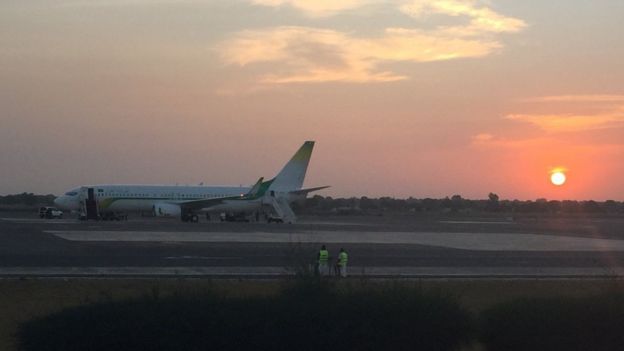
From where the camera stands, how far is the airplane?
79.4 m

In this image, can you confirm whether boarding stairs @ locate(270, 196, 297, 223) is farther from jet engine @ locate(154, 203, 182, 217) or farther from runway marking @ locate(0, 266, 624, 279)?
runway marking @ locate(0, 266, 624, 279)

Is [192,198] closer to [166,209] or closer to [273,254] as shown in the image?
[166,209]

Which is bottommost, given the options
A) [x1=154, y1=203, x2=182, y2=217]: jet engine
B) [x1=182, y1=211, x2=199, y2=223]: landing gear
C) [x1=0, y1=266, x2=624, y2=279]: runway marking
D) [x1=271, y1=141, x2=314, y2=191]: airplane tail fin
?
[x1=0, y1=266, x2=624, y2=279]: runway marking

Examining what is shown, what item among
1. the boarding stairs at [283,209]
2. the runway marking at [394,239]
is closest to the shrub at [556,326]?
the runway marking at [394,239]

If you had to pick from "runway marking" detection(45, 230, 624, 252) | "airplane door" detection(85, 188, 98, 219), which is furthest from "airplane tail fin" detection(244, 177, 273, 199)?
"runway marking" detection(45, 230, 624, 252)

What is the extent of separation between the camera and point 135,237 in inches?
1874

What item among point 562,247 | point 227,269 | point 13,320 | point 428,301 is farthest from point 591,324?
point 562,247

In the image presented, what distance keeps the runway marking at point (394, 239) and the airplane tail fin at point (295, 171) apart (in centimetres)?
2705

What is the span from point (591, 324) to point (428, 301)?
2.10m

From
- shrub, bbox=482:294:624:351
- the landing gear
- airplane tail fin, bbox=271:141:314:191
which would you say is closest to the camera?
shrub, bbox=482:294:624:351

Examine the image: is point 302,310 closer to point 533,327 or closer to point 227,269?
point 533,327

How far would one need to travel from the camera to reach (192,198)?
81.2 m

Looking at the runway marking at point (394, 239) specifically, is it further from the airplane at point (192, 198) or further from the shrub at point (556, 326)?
the shrub at point (556, 326)

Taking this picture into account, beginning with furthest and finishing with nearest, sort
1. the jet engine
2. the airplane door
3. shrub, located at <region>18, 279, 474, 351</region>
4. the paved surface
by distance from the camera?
the jet engine → the airplane door → the paved surface → shrub, located at <region>18, 279, 474, 351</region>
